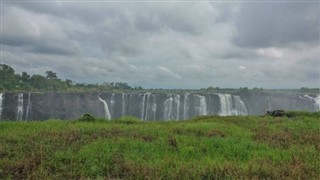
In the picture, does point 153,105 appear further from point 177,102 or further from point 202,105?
point 202,105

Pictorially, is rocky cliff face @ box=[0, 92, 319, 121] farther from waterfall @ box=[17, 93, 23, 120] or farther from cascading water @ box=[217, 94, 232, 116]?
waterfall @ box=[17, 93, 23, 120]

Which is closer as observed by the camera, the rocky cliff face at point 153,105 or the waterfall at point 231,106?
the rocky cliff face at point 153,105

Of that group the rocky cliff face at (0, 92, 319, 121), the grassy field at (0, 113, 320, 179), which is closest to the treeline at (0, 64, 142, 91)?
the rocky cliff face at (0, 92, 319, 121)

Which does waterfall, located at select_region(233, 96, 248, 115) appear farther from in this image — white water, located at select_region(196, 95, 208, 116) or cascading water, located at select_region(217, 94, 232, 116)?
white water, located at select_region(196, 95, 208, 116)

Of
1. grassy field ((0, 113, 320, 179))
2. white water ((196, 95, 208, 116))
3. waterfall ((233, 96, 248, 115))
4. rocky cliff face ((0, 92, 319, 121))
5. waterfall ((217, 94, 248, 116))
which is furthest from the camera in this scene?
waterfall ((233, 96, 248, 115))

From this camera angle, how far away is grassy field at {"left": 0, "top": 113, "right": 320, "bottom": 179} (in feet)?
28.9

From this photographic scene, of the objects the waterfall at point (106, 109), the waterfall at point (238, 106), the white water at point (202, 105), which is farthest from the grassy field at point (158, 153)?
the waterfall at point (238, 106)

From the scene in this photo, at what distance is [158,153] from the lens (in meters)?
11.0

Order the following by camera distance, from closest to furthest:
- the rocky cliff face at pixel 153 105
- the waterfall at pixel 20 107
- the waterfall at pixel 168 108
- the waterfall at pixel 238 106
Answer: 1. the waterfall at pixel 20 107
2. the rocky cliff face at pixel 153 105
3. the waterfall at pixel 168 108
4. the waterfall at pixel 238 106

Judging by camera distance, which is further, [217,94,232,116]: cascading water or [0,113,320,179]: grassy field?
[217,94,232,116]: cascading water

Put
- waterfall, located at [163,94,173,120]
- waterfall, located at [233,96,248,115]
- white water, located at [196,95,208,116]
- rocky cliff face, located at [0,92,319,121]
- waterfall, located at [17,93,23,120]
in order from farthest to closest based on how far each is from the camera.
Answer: waterfall, located at [233,96,248,115] < white water, located at [196,95,208,116] < waterfall, located at [163,94,173,120] < rocky cliff face, located at [0,92,319,121] < waterfall, located at [17,93,23,120]

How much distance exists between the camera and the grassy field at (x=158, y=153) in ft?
28.9

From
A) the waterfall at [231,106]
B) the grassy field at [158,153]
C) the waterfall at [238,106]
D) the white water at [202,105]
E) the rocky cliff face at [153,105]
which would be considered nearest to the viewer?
the grassy field at [158,153]

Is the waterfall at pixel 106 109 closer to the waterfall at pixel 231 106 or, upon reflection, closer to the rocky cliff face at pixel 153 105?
the rocky cliff face at pixel 153 105
